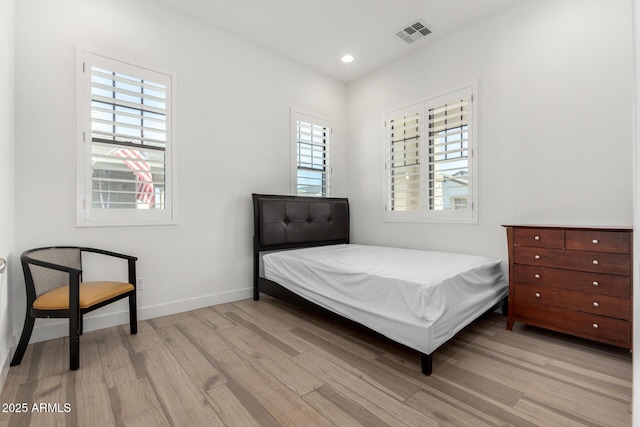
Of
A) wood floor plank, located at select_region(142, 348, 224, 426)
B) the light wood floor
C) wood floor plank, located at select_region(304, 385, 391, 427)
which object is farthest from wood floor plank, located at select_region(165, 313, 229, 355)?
wood floor plank, located at select_region(304, 385, 391, 427)

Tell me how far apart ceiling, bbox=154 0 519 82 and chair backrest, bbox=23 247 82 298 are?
2449 mm

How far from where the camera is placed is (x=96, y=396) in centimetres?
162

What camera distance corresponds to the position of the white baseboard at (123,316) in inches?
90.4

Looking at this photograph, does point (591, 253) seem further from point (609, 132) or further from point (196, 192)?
point (196, 192)

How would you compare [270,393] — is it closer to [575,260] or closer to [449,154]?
[575,260]

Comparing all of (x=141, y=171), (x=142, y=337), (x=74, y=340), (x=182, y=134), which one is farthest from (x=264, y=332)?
(x=182, y=134)

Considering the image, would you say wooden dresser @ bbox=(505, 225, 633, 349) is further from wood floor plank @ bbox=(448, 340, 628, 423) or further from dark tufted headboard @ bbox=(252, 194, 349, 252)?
dark tufted headboard @ bbox=(252, 194, 349, 252)

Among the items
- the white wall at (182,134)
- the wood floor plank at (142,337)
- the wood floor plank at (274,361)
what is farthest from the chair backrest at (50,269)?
the wood floor plank at (274,361)

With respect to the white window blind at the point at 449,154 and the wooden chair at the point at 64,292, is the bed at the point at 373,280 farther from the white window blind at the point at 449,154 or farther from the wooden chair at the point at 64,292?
the wooden chair at the point at 64,292

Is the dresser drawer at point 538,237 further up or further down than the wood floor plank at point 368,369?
further up

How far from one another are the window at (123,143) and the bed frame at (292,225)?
947 millimetres

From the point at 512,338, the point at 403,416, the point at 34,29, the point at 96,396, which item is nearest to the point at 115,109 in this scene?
the point at 34,29

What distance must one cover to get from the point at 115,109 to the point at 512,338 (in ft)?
12.6

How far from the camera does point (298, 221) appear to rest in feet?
12.0
